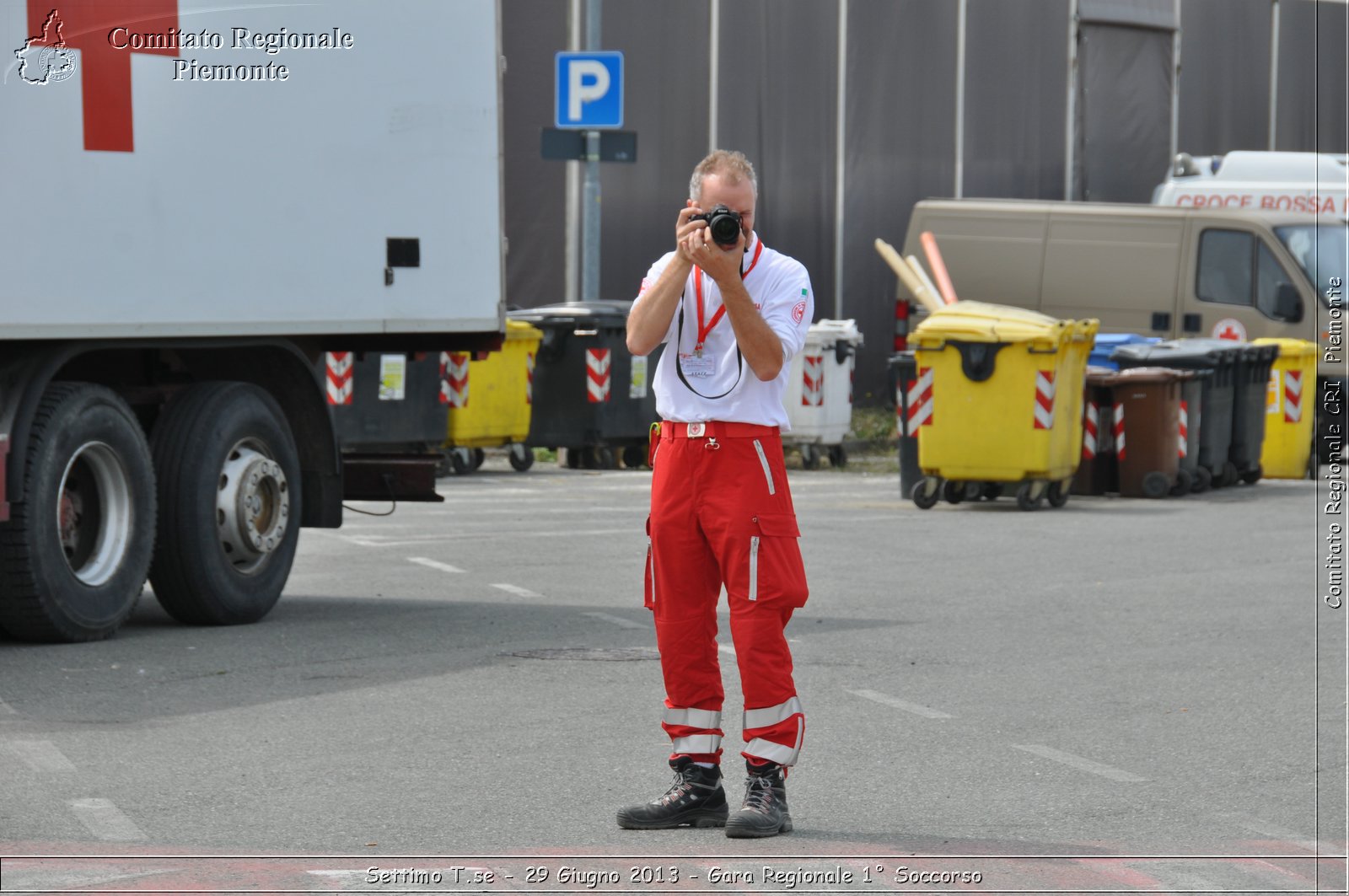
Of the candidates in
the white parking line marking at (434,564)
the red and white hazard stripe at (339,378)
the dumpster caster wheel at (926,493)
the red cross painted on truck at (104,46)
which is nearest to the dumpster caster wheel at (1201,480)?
the dumpster caster wheel at (926,493)

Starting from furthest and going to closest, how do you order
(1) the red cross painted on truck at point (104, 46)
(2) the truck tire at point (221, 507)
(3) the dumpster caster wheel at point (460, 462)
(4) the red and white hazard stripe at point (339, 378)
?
(3) the dumpster caster wheel at point (460, 462) < (4) the red and white hazard stripe at point (339, 378) < (2) the truck tire at point (221, 507) < (1) the red cross painted on truck at point (104, 46)

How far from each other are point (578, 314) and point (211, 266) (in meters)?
10.7

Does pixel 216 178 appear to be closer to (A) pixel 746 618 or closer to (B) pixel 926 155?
(A) pixel 746 618

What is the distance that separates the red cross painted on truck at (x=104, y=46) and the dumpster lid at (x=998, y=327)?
851 cm

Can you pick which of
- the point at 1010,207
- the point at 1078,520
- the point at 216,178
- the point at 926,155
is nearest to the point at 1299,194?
the point at 1010,207

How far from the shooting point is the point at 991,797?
244 inches

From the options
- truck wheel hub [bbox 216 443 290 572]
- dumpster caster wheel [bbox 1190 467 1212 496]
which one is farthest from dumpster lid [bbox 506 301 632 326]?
truck wheel hub [bbox 216 443 290 572]

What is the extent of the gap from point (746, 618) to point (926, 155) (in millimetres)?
22614

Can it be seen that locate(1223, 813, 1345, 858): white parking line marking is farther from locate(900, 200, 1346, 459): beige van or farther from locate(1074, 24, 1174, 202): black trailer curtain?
locate(1074, 24, 1174, 202): black trailer curtain

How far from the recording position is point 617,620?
995 cm

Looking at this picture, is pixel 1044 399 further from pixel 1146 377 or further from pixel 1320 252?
pixel 1320 252

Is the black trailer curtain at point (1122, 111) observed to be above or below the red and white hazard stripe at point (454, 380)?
above

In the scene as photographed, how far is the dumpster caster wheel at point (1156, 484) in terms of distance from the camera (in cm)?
1744

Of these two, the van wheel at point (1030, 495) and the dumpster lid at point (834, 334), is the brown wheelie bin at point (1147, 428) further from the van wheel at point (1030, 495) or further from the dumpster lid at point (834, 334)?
the dumpster lid at point (834, 334)
